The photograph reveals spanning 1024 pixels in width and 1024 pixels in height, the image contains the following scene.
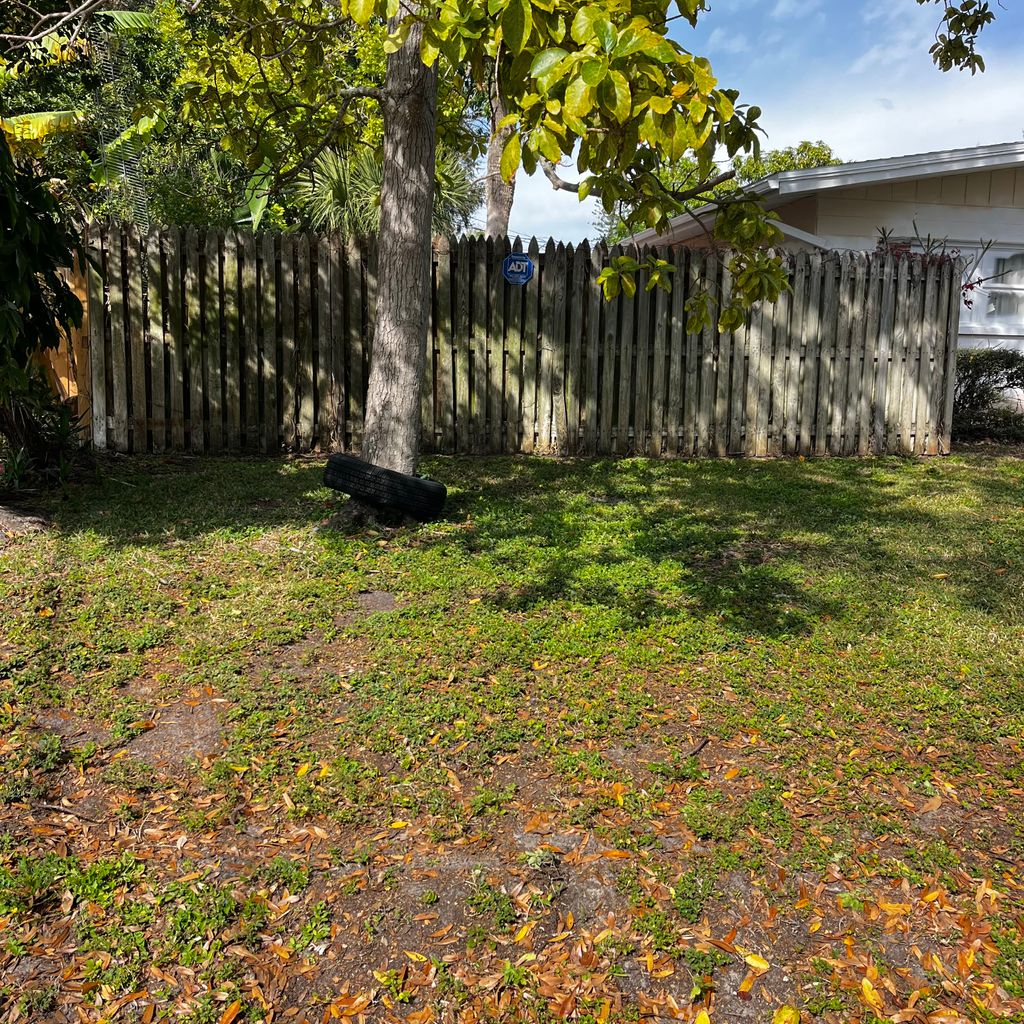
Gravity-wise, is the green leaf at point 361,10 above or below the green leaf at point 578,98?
Result: above

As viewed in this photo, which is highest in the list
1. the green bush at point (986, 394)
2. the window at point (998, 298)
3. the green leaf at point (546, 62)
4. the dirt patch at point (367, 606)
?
the window at point (998, 298)

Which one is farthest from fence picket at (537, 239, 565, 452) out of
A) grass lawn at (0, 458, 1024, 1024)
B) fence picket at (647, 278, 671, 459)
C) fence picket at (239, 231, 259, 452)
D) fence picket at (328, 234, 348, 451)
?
grass lawn at (0, 458, 1024, 1024)

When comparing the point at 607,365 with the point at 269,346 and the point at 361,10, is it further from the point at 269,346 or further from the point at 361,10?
the point at 361,10

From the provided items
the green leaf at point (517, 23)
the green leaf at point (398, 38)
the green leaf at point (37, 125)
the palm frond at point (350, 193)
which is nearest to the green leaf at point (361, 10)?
the green leaf at point (398, 38)

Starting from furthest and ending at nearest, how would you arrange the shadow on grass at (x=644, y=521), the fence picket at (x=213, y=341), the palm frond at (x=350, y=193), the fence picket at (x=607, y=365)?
the palm frond at (x=350, y=193)
the fence picket at (x=607, y=365)
the fence picket at (x=213, y=341)
the shadow on grass at (x=644, y=521)

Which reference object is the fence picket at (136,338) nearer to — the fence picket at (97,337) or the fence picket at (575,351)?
the fence picket at (97,337)

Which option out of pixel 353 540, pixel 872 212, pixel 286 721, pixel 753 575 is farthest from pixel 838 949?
pixel 872 212

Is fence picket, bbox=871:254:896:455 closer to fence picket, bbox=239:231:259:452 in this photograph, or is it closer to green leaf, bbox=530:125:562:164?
fence picket, bbox=239:231:259:452

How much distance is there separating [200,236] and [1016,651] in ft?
24.9

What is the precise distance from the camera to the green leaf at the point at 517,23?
2.89 metres

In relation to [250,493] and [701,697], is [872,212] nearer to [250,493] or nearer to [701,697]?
[250,493]

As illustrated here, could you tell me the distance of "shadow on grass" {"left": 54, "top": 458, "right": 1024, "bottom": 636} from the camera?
5727 mm

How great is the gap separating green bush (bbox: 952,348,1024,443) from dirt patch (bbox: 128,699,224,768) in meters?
10.5

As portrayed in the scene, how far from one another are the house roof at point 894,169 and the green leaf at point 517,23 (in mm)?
10181
